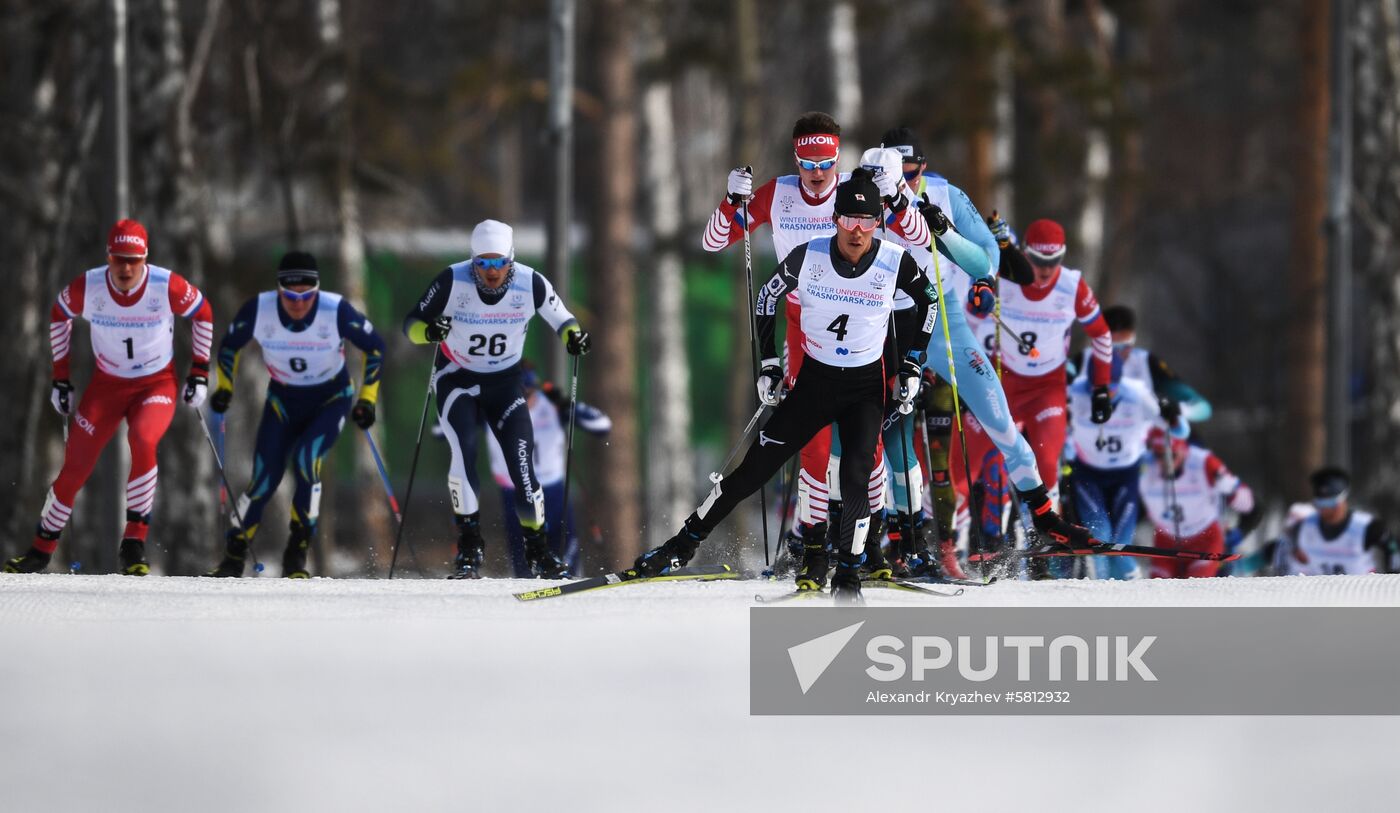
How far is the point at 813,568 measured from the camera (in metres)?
8.55

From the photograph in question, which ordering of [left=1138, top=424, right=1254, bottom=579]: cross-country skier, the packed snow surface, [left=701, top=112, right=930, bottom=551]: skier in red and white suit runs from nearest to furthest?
the packed snow surface < [left=701, top=112, right=930, bottom=551]: skier in red and white suit < [left=1138, top=424, right=1254, bottom=579]: cross-country skier

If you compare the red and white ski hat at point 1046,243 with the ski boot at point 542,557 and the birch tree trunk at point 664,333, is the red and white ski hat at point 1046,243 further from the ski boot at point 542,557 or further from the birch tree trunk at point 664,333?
the birch tree trunk at point 664,333

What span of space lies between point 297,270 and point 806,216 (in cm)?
304

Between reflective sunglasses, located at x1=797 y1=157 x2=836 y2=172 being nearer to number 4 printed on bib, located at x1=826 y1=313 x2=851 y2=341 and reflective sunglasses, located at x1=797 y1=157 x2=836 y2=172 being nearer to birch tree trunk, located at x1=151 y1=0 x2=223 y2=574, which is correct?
number 4 printed on bib, located at x1=826 y1=313 x2=851 y2=341

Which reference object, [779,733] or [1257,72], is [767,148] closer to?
[1257,72]

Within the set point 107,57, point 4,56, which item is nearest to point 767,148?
point 4,56

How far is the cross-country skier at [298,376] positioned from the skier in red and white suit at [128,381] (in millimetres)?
372

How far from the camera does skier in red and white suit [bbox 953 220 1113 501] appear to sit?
423 inches

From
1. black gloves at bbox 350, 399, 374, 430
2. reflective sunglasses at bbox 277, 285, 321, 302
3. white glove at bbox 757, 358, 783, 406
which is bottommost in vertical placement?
black gloves at bbox 350, 399, 374, 430

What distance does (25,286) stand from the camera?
1742 centimetres

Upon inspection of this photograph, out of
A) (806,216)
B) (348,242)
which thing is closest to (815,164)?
(806,216)

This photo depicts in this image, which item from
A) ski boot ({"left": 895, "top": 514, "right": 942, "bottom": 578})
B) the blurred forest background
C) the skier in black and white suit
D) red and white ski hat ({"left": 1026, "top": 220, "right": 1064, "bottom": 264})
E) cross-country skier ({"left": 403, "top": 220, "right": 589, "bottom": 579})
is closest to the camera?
the skier in black and white suit

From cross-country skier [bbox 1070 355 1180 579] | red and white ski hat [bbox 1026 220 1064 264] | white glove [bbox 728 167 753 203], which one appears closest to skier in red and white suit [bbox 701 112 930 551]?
white glove [bbox 728 167 753 203]

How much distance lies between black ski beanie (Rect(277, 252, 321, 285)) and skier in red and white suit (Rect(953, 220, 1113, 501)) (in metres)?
3.76
